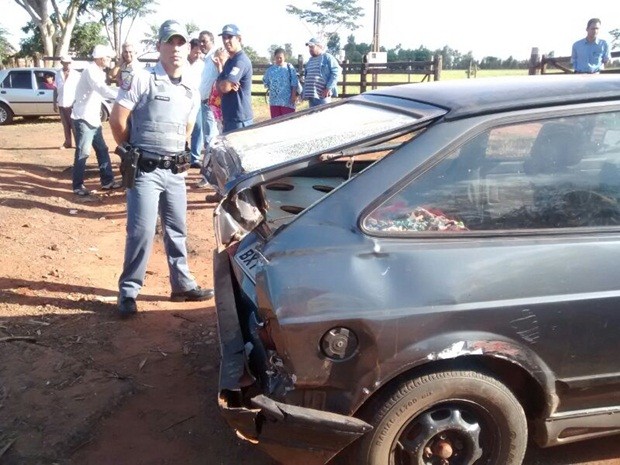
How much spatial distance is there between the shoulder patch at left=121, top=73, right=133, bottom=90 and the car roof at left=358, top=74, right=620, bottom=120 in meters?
1.99

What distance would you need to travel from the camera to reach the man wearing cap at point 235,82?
6.78m

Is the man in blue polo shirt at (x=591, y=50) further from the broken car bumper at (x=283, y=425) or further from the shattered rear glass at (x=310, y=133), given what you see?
the broken car bumper at (x=283, y=425)

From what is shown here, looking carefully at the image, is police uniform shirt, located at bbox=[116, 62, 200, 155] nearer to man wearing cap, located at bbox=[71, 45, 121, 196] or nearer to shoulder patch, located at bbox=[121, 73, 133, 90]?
shoulder patch, located at bbox=[121, 73, 133, 90]

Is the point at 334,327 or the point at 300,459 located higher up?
the point at 334,327

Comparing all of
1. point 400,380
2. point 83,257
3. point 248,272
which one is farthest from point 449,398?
point 83,257

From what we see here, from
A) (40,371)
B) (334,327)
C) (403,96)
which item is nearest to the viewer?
(334,327)

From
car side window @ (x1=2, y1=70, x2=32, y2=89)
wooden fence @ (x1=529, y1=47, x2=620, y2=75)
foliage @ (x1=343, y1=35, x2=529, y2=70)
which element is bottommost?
car side window @ (x1=2, y1=70, x2=32, y2=89)

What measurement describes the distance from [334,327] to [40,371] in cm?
224

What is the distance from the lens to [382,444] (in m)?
2.36

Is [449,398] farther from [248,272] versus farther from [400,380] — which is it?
[248,272]

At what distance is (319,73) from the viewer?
902cm

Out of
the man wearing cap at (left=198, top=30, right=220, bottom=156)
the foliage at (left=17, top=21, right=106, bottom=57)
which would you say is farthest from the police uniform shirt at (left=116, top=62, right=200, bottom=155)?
the foliage at (left=17, top=21, right=106, bottom=57)

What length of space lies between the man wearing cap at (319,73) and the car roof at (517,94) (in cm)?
626

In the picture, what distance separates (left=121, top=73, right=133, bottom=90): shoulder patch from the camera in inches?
158
